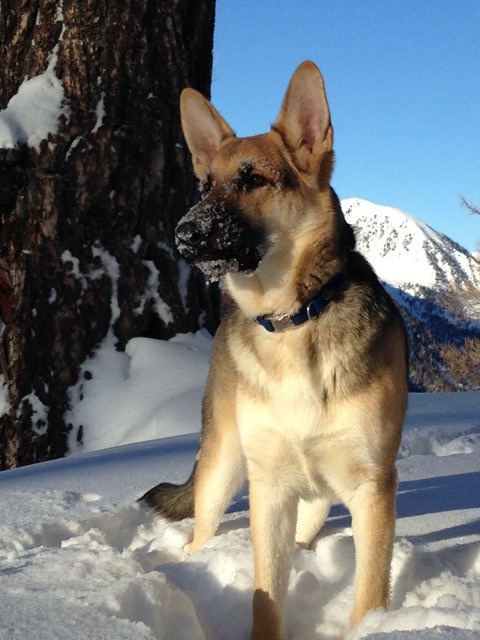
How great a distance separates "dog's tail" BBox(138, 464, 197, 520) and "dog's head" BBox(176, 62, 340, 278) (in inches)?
56.5

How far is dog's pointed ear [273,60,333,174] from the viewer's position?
8.98 feet

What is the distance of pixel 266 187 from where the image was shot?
9.09 feet

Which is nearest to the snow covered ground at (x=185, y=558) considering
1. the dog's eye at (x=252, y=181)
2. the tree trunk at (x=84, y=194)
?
the tree trunk at (x=84, y=194)

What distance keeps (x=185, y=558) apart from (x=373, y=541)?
1.13 meters

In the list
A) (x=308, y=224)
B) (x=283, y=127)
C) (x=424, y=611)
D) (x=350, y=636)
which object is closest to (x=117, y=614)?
(x=350, y=636)

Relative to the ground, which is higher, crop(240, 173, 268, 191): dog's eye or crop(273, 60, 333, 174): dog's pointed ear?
crop(273, 60, 333, 174): dog's pointed ear

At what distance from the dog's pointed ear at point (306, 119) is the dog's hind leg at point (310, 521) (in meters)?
1.63

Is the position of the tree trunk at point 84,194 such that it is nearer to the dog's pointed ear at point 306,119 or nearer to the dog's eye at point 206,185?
the dog's eye at point 206,185

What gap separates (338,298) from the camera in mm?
2672

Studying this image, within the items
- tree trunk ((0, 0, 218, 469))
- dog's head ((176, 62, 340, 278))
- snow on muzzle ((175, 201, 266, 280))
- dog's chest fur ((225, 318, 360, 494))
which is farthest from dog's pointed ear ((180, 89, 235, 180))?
tree trunk ((0, 0, 218, 469))

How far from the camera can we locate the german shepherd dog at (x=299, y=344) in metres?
2.51

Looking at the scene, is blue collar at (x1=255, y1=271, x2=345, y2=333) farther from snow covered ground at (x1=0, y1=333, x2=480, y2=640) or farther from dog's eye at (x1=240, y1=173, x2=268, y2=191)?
snow covered ground at (x1=0, y1=333, x2=480, y2=640)

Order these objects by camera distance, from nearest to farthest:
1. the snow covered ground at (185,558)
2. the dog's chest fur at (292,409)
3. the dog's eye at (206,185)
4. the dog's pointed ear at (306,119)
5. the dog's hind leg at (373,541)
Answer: the snow covered ground at (185,558) → the dog's hind leg at (373,541) → the dog's chest fur at (292,409) → the dog's pointed ear at (306,119) → the dog's eye at (206,185)

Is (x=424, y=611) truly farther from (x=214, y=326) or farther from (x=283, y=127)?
(x=214, y=326)
